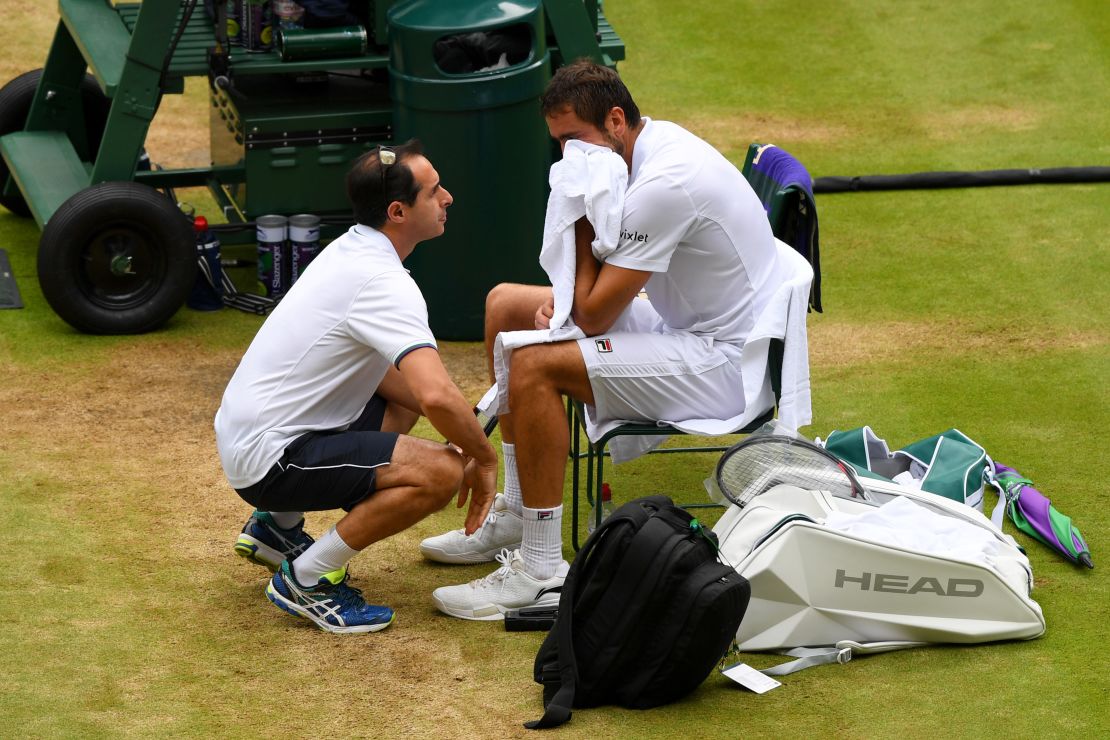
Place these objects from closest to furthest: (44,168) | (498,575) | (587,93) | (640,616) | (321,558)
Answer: (640,616), (321,558), (587,93), (498,575), (44,168)

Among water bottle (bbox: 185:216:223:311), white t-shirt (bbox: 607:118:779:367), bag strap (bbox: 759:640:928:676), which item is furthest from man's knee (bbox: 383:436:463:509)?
water bottle (bbox: 185:216:223:311)

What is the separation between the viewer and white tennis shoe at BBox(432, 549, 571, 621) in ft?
13.0

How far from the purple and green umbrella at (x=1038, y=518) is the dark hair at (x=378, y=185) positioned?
204cm

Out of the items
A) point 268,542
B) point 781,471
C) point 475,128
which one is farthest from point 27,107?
point 781,471

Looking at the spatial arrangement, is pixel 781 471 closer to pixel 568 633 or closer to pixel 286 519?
pixel 568 633

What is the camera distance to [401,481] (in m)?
3.73

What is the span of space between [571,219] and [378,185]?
530 mm

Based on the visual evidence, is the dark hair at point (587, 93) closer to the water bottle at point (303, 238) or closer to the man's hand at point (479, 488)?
the man's hand at point (479, 488)

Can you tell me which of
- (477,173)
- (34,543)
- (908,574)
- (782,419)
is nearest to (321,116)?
(477,173)

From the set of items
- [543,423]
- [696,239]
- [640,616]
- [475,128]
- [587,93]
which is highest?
[587,93]

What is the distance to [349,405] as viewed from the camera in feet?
12.6

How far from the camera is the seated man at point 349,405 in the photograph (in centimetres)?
367

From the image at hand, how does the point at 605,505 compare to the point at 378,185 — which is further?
the point at 605,505

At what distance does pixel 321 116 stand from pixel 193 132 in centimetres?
302
